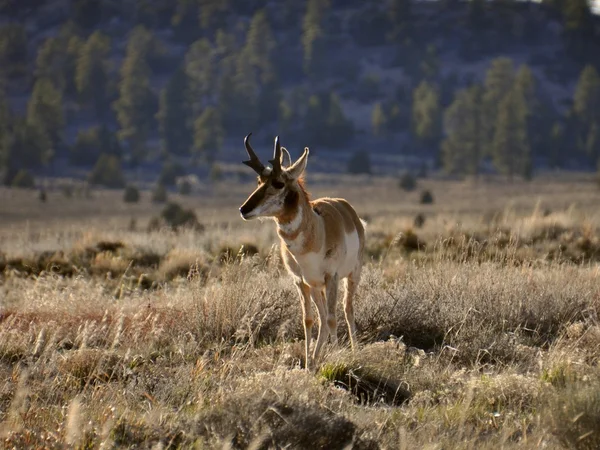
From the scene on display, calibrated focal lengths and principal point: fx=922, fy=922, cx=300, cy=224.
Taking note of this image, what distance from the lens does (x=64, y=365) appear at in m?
7.03

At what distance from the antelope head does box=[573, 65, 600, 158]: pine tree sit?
9152 centimetres

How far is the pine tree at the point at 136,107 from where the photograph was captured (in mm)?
88625

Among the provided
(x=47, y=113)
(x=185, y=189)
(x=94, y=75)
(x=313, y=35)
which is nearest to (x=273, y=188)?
(x=185, y=189)

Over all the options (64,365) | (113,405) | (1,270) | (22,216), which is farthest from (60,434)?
(22,216)

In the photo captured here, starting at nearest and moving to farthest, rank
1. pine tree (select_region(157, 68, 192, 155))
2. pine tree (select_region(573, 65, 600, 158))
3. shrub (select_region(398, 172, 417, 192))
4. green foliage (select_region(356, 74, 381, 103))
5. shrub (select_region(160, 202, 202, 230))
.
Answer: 1. shrub (select_region(160, 202, 202, 230))
2. shrub (select_region(398, 172, 417, 192))
3. pine tree (select_region(157, 68, 192, 155))
4. pine tree (select_region(573, 65, 600, 158))
5. green foliage (select_region(356, 74, 381, 103))

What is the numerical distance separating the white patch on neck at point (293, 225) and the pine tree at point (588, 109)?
91.5 meters

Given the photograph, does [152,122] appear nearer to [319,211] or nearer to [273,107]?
[273,107]

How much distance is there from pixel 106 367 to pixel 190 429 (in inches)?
83.8

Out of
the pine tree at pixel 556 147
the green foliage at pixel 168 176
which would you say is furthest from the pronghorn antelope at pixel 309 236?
the pine tree at pixel 556 147

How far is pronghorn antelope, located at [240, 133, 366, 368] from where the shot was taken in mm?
7168

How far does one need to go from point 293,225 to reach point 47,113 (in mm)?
81995

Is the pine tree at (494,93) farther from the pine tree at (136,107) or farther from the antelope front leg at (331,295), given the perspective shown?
the antelope front leg at (331,295)

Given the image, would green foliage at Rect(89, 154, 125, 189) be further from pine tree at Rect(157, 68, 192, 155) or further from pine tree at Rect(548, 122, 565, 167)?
pine tree at Rect(548, 122, 565, 167)

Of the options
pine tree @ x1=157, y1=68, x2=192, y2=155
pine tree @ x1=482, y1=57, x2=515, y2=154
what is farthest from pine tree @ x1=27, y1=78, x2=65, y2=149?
pine tree @ x1=482, y1=57, x2=515, y2=154
